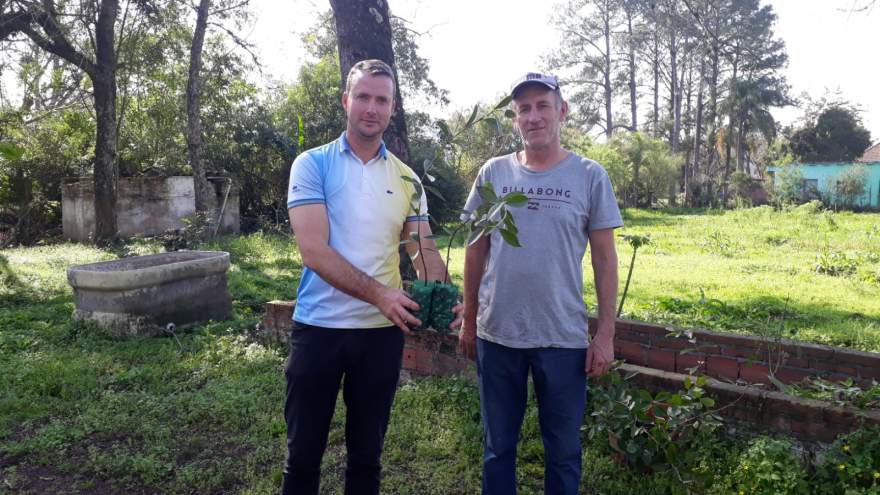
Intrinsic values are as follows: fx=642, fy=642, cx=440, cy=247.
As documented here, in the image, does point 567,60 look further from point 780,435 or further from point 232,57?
point 780,435

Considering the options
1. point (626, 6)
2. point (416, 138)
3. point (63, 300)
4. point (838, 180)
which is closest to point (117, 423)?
point (63, 300)

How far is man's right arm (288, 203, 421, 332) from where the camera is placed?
2000mm

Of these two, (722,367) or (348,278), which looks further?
(722,367)

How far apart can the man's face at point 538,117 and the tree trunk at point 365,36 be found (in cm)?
269

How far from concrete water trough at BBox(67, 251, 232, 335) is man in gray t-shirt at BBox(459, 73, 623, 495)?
4.05 metres

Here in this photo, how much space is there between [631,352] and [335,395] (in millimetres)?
2682

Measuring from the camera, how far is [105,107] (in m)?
11.5

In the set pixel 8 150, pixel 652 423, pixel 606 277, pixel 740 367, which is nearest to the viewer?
pixel 8 150

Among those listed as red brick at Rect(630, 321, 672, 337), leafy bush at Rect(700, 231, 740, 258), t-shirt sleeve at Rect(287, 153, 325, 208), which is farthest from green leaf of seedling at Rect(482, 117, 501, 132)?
leafy bush at Rect(700, 231, 740, 258)

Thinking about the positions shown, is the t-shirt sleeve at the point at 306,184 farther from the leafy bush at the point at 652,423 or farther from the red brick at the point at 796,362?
the red brick at the point at 796,362

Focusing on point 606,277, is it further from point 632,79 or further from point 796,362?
point 632,79

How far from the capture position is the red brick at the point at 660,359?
418 centimetres

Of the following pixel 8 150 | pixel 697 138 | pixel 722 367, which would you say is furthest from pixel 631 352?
pixel 697 138

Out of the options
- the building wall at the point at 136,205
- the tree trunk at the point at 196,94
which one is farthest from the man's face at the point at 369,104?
the building wall at the point at 136,205
